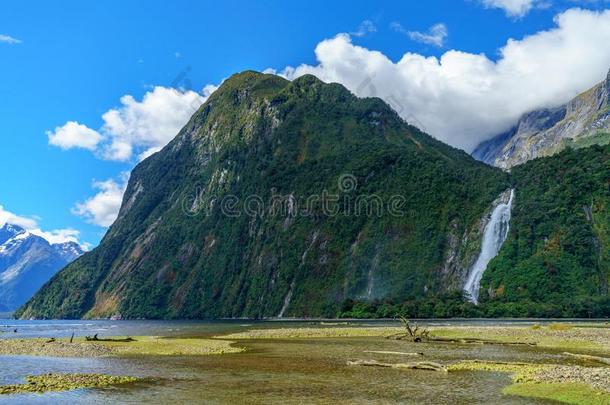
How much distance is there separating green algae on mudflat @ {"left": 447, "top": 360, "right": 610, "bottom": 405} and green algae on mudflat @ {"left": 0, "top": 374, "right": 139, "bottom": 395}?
23.8 meters

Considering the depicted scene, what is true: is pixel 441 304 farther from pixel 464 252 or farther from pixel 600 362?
pixel 600 362

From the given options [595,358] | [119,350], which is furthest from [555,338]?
[119,350]

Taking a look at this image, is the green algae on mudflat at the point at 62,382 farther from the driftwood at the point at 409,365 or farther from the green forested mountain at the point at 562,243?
the green forested mountain at the point at 562,243

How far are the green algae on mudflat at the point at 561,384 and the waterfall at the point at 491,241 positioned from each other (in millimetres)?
131761

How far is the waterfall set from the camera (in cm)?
16912

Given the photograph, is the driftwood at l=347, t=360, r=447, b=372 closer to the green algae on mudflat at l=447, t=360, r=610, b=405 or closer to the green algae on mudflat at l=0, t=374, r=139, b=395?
the green algae on mudflat at l=447, t=360, r=610, b=405

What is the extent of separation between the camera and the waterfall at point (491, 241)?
16912 centimetres

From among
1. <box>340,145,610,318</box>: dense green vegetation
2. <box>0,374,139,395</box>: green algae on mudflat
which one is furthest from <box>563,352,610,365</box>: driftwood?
<box>340,145,610,318</box>: dense green vegetation

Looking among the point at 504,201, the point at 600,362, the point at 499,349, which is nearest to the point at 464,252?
the point at 504,201

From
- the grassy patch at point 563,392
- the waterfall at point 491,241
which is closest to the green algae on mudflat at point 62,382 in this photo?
the grassy patch at point 563,392

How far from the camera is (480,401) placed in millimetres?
28375

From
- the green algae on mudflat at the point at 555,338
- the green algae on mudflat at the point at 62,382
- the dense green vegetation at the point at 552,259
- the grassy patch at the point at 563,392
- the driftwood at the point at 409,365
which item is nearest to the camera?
the grassy patch at the point at 563,392

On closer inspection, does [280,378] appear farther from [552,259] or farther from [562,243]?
[562,243]

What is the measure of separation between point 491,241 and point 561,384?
511 feet
